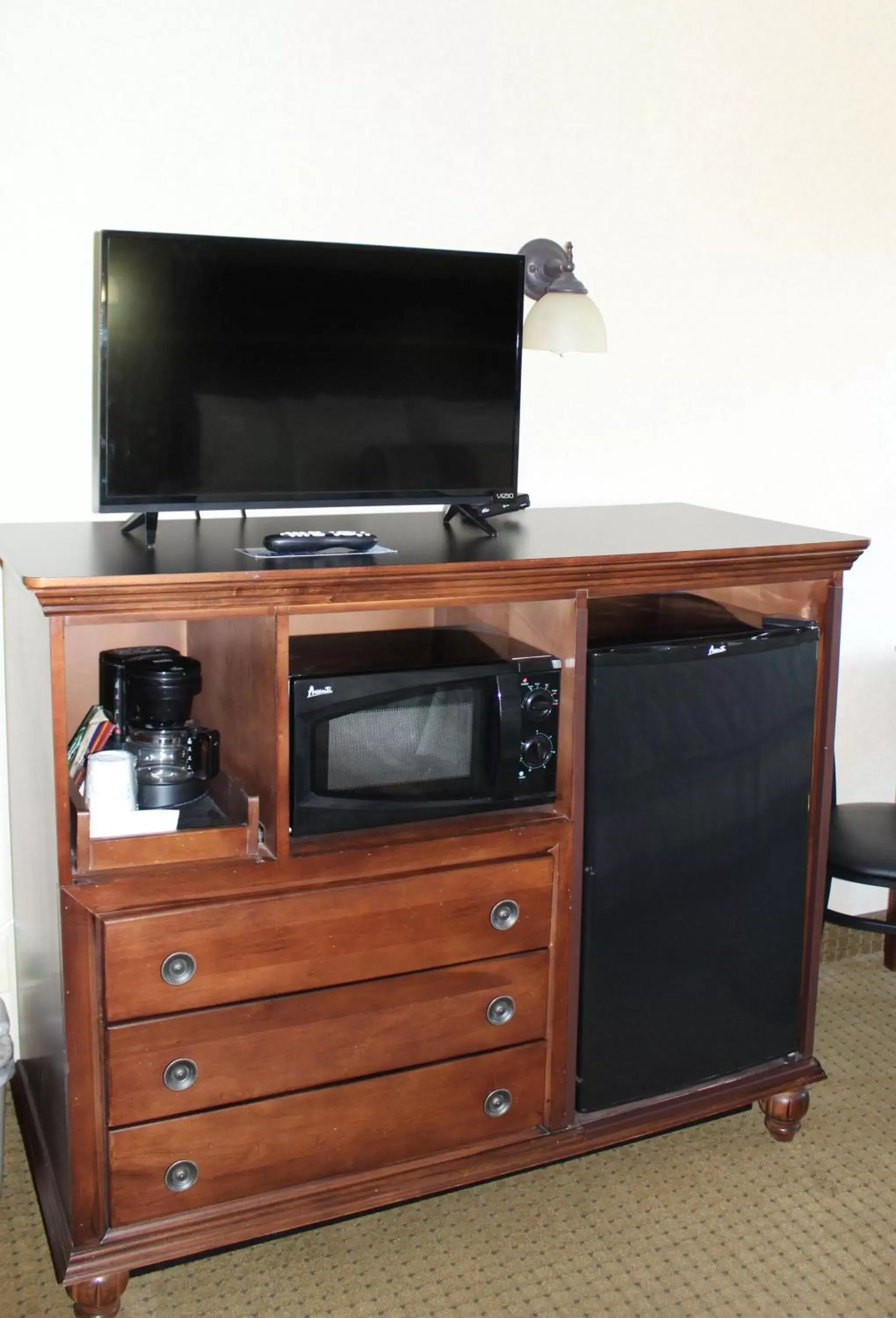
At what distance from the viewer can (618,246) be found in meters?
2.56

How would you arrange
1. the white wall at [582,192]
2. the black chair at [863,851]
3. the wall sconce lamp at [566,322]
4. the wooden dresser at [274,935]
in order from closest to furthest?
the wooden dresser at [274,935] → the white wall at [582,192] → the wall sconce lamp at [566,322] → the black chair at [863,851]

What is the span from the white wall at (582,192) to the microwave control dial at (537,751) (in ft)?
2.44

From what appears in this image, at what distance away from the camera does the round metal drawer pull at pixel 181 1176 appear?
1835mm

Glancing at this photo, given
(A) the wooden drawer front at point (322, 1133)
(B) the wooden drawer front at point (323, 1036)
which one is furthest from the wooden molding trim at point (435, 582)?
(A) the wooden drawer front at point (322, 1133)

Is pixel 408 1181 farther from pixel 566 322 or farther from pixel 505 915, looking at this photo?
pixel 566 322

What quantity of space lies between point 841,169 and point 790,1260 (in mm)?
2146

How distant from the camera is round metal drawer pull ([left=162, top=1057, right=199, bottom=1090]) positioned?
1.81 m

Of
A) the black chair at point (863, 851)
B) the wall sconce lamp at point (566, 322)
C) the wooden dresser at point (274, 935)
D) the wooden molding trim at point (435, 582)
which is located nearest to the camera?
the wooden molding trim at point (435, 582)

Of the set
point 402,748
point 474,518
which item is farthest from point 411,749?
point 474,518

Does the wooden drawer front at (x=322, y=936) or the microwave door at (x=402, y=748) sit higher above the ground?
the microwave door at (x=402, y=748)

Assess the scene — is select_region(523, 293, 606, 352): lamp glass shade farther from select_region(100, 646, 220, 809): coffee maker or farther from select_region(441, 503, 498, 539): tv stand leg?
select_region(100, 646, 220, 809): coffee maker

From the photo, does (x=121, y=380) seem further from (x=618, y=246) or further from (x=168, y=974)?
(x=618, y=246)

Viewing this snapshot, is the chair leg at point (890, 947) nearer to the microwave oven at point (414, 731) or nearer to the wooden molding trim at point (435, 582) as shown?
the wooden molding trim at point (435, 582)

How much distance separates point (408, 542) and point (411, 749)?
36cm
